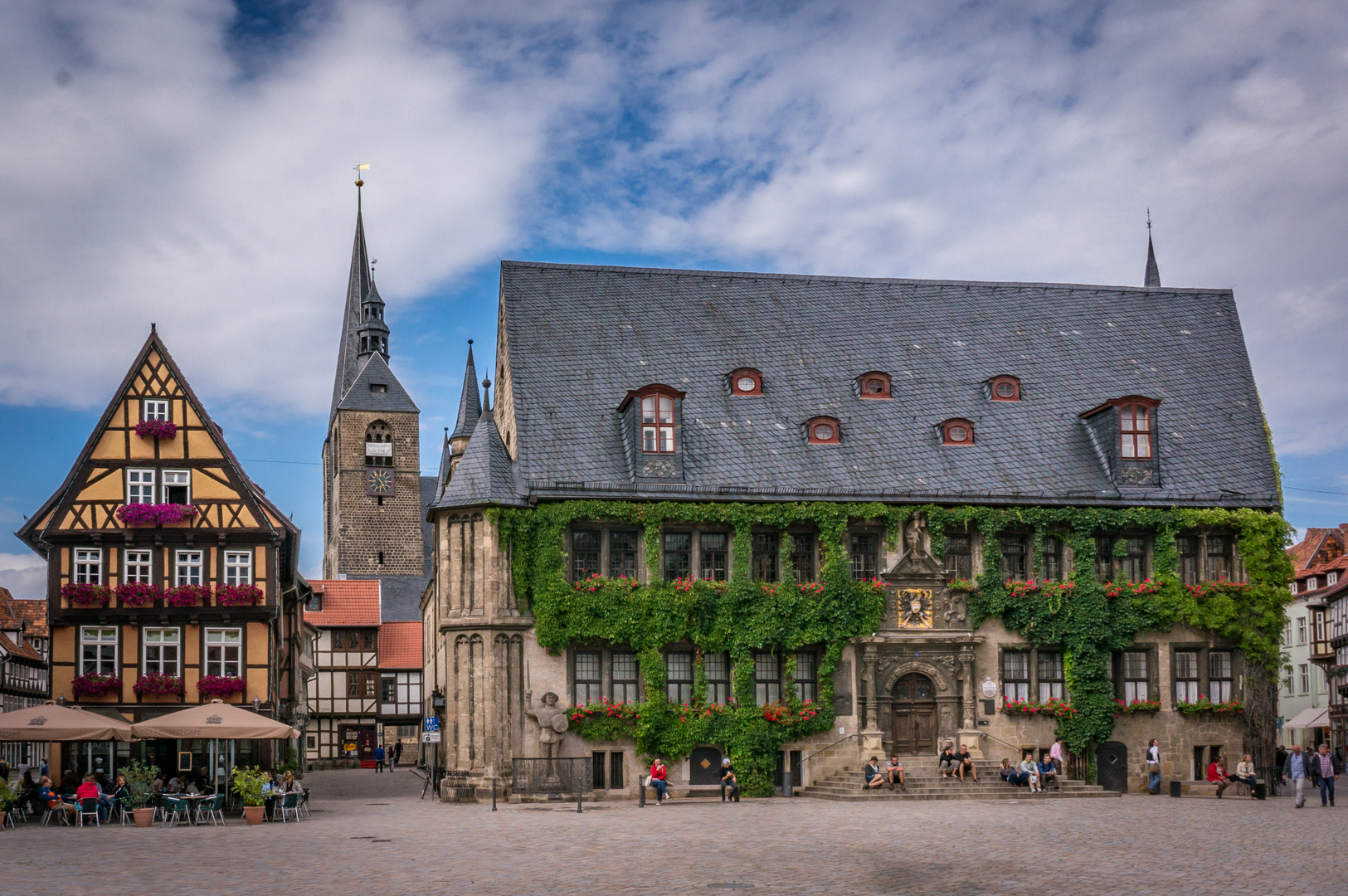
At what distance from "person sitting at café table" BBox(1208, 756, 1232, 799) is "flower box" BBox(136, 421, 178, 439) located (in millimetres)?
27473

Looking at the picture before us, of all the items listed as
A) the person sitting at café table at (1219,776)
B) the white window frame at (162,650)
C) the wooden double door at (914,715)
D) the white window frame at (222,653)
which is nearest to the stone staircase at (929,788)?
the wooden double door at (914,715)

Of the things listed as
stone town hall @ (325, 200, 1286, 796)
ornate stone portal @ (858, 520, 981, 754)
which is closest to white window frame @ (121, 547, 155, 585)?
stone town hall @ (325, 200, 1286, 796)

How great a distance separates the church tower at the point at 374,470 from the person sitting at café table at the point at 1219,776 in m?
63.8

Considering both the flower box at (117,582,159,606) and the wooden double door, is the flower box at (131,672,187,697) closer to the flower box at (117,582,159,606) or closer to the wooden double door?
the flower box at (117,582,159,606)

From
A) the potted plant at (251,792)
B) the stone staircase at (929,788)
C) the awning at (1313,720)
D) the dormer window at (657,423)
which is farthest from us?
the awning at (1313,720)

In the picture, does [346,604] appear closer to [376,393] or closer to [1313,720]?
[376,393]

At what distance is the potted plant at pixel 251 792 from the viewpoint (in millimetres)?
30438

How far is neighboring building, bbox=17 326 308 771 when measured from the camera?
36.2 metres

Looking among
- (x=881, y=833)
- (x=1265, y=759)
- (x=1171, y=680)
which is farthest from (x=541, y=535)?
(x=1265, y=759)

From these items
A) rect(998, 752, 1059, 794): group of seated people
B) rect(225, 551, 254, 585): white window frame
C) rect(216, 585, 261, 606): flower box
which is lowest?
rect(998, 752, 1059, 794): group of seated people

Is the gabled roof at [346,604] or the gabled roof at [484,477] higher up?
the gabled roof at [484,477]

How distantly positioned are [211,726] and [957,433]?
21.3m

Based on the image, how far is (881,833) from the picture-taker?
973 inches

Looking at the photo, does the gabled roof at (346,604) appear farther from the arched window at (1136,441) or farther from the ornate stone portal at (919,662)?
the arched window at (1136,441)
